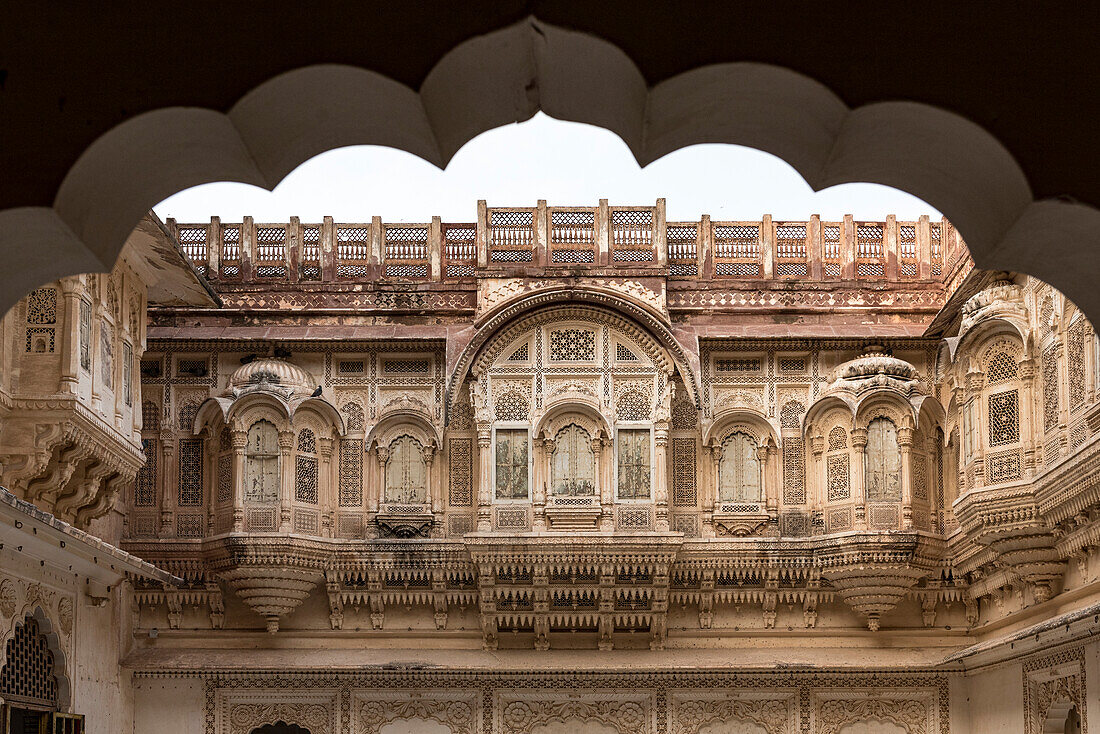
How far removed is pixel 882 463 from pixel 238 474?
6752 millimetres

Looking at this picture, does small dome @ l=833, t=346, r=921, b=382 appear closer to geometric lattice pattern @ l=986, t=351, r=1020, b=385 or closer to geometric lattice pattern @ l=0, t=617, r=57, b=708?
geometric lattice pattern @ l=986, t=351, r=1020, b=385

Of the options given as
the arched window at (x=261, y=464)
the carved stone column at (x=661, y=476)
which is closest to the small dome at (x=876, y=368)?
A: the carved stone column at (x=661, y=476)

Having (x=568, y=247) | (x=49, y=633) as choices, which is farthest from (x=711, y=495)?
(x=49, y=633)

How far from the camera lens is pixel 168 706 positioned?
14.9 metres

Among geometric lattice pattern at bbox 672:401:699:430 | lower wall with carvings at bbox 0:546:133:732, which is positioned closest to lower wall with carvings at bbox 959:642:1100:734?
geometric lattice pattern at bbox 672:401:699:430

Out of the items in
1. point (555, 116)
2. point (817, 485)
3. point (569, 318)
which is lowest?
point (555, 116)

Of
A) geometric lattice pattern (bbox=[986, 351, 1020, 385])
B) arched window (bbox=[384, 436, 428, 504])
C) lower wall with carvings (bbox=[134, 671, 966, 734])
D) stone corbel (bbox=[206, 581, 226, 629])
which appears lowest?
lower wall with carvings (bbox=[134, 671, 966, 734])

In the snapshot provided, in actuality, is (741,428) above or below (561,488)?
above

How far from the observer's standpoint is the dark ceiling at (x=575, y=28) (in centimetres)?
268

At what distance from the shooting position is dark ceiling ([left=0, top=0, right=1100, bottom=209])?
2.68m

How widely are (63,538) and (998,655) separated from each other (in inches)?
338

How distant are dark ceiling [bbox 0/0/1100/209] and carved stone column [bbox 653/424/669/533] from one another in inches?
474

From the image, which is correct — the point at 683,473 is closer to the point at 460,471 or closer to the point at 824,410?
the point at 824,410

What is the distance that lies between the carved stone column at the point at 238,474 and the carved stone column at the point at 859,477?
639cm
